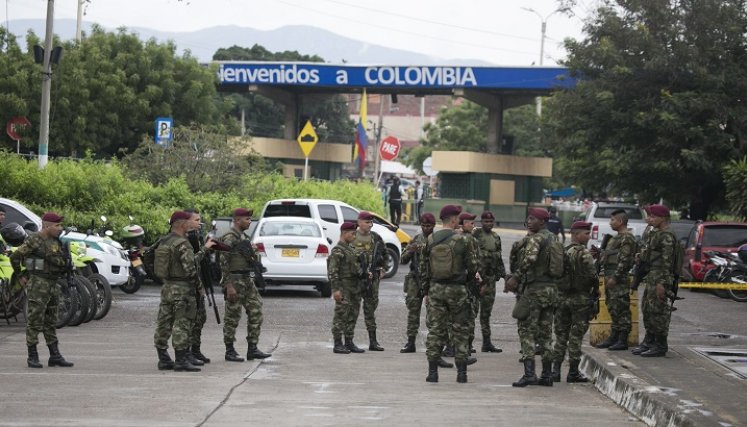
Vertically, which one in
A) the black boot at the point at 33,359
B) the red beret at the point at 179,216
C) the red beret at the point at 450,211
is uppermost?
the red beret at the point at 450,211

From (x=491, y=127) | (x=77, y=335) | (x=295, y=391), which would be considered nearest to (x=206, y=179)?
(x=77, y=335)

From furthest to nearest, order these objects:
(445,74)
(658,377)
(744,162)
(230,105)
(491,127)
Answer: (491,127)
(445,74)
(230,105)
(744,162)
(658,377)

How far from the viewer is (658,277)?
1510 centimetres

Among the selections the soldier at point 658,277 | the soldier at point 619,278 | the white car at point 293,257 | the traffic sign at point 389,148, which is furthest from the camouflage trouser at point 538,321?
the traffic sign at point 389,148

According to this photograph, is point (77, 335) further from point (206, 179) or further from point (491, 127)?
point (491, 127)

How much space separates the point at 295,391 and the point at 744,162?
19.2 meters

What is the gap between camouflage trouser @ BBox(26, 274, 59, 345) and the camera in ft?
44.9

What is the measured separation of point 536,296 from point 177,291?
3776mm

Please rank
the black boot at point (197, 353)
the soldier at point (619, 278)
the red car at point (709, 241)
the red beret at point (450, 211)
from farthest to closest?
the red car at point (709, 241), the soldier at point (619, 278), the black boot at point (197, 353), the red beret at point (450, 211)

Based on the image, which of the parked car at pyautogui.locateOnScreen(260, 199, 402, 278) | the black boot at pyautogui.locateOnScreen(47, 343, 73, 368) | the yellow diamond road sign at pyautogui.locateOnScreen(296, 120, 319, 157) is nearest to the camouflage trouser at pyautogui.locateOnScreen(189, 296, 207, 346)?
the black boot at pyautogui.locateOnScreen(47, 343, 73, 368)

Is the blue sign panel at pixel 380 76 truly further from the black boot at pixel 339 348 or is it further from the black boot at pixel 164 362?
the black boot at pixel 164 362

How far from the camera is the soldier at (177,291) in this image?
13586 mm

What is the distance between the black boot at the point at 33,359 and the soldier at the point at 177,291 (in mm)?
1284

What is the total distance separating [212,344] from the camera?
16.6 metres
